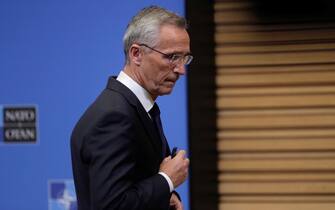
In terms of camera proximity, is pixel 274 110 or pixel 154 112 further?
A: pixel 274 110

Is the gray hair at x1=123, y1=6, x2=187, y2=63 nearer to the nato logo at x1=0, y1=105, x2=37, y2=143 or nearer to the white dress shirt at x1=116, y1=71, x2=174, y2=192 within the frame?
the white dress shirt at x1=116, y1=71, x2=174, y2=192

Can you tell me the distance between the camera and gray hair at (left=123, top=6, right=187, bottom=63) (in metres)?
1.99

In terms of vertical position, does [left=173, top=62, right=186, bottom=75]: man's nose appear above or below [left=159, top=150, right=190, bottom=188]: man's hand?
above

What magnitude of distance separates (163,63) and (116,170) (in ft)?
1.32

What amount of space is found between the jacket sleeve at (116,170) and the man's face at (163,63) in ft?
0.69

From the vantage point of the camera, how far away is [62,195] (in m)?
4.01

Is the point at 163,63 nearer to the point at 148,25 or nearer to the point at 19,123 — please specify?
the point at 148,25

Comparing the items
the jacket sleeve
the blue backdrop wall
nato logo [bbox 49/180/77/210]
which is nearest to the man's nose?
the jacket sleeve

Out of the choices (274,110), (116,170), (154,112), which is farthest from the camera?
(274,110)

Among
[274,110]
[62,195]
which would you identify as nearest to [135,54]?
[62,195]

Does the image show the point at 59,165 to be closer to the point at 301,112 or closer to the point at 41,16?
the point at 41,16

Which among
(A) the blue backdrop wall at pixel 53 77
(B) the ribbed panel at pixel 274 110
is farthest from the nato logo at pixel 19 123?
(B) the ribbed panel at pixel 274 110

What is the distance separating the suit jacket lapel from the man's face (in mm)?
76

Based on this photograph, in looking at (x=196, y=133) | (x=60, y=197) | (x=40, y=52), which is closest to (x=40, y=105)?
(x=40, y=52)
